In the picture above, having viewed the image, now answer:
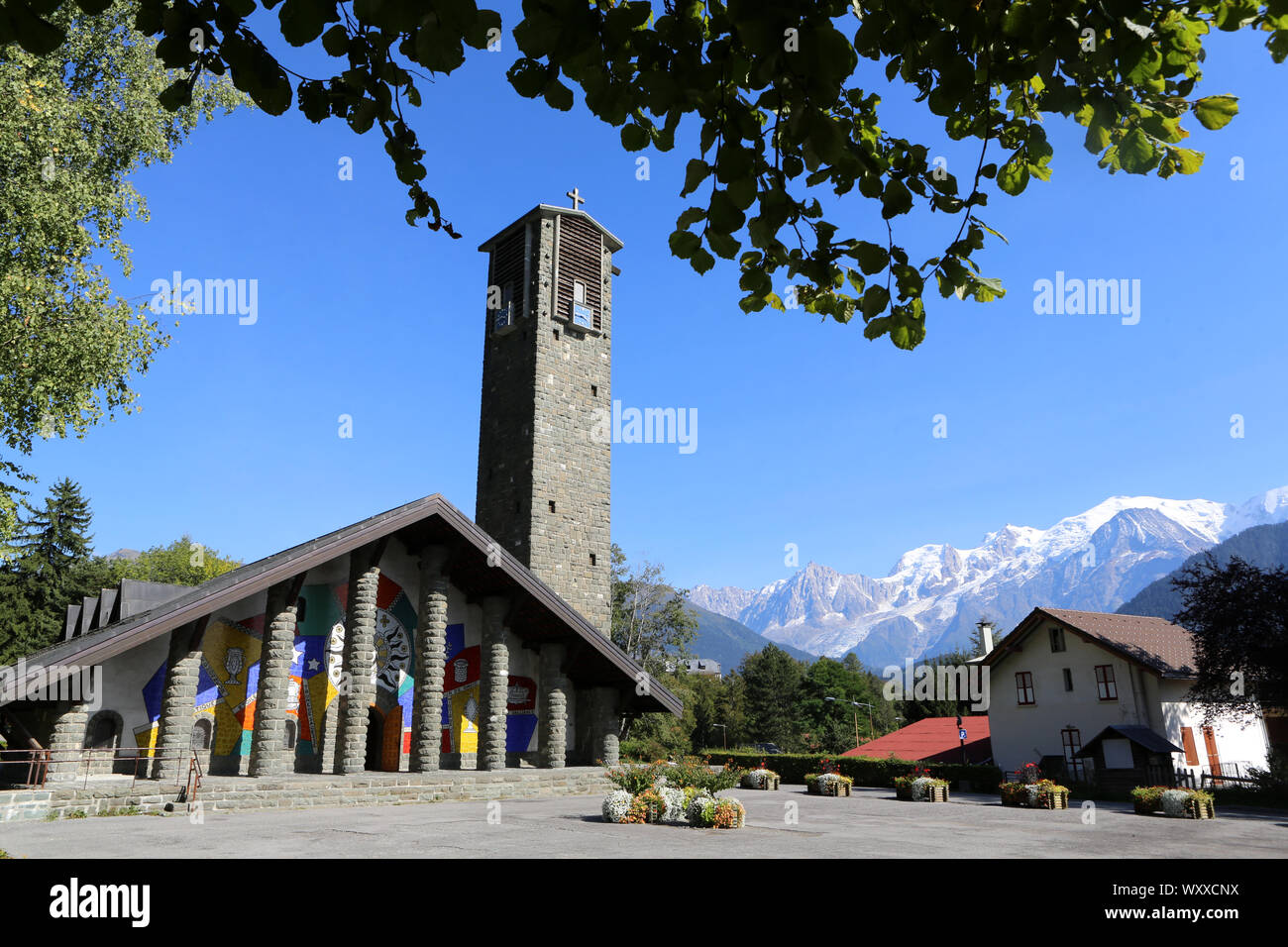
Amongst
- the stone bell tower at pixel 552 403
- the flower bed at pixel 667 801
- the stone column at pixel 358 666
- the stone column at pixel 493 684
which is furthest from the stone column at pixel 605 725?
the flower bed at pixel 667 801

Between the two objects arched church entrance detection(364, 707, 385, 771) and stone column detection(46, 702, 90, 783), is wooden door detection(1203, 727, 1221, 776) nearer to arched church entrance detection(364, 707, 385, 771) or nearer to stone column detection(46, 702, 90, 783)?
arched church entrance detection(364, 707, 385, 771)

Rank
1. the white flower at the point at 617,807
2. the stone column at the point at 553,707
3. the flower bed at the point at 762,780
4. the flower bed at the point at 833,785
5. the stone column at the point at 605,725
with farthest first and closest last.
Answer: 1. the flower bed at the point at 762,780
2. the flower bed at the point at 833,785
3. the stone column at the point at 605,725
4. the stone column at the point at 553,707
5. the white flower at the point at 617,807

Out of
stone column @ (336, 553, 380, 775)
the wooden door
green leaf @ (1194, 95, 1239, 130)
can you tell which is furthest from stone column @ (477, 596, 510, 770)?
the wooden door

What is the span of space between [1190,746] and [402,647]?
31106mm

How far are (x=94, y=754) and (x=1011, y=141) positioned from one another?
2208 centimetres

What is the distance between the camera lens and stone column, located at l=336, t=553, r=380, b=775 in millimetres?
21250

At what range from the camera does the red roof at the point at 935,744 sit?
41.9 meters

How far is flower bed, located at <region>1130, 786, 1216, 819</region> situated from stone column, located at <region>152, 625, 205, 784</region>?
83.8 feet

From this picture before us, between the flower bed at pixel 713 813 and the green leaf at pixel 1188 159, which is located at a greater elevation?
the green leaf at pixel 1188 159

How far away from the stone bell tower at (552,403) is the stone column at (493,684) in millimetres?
5924

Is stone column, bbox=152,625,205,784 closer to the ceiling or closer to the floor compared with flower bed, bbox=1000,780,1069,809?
closer to the ceiling

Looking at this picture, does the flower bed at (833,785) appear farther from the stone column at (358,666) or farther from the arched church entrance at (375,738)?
the stone column at (358,666)
